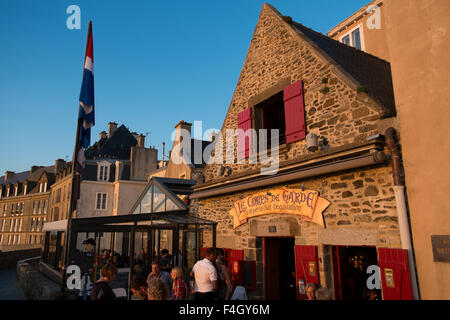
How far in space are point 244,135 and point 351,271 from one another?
4.33m

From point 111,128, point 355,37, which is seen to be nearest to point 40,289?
point 355,37

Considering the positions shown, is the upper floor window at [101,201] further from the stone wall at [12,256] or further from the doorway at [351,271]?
the doorway at [351,271]

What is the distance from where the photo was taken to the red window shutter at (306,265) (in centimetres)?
594

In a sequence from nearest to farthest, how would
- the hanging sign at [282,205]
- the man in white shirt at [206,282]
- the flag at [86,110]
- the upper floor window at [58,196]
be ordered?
the man in white shirt at [206,282] < the hanging sign at [282,205] < the flag at [86,110] < the upper floor window at [58,196]

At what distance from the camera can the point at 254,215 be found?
7668 mm

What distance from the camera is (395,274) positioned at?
477 cm

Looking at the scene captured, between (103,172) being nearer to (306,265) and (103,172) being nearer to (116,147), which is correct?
(116,147)

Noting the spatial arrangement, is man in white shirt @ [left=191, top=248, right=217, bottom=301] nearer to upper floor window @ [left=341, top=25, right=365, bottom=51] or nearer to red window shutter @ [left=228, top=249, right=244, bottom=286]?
red window shutter @ [left=228, top=249, right=244, bottom=286]

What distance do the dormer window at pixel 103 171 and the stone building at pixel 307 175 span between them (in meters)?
21.0

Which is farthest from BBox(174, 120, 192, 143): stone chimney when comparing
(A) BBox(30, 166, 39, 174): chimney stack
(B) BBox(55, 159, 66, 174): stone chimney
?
(A) BBox(30, 166, 39, 174): chimney stack

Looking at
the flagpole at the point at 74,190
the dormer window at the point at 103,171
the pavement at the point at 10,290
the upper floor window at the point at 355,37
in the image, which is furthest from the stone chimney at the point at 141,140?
the flagpole at the point at 74,190

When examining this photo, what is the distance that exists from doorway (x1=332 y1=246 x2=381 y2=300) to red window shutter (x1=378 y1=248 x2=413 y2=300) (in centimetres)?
103

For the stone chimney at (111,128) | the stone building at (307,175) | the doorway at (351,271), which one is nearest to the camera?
the stone building at (307,175)
